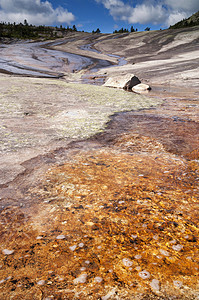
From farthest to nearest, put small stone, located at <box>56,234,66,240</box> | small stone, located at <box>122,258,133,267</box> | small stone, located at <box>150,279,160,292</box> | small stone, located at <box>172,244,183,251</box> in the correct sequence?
small stone, located at <box>56,234,66,240</box> < small stone, located at <box>172,244,183,251</box> < small stone, located at <box>122,258,133,267</box> < small stone, located at <box>150,279,160,292</box>

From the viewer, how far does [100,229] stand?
1.93 m

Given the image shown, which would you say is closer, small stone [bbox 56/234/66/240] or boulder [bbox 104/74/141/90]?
small stone [bbox 56/234/66/240]

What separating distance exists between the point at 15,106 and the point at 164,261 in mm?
5811

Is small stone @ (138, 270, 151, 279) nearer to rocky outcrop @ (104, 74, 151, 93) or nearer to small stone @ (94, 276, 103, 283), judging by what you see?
small stone @ (94, 276, 103, 283)

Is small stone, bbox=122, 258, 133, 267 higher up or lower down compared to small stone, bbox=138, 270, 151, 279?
higher up

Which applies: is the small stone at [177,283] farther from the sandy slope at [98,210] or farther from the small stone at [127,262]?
the small stone at [127,262]

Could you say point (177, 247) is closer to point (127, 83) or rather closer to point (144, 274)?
point (144, 274)

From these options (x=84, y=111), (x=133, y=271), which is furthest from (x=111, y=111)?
(x=133, y=271)

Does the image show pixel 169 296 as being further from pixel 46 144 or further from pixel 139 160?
pixel 46 144

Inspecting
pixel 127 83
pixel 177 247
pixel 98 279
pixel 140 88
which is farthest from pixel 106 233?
pixel 127 83

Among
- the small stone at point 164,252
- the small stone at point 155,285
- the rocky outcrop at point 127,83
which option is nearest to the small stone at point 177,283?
the small stone at point 155,285

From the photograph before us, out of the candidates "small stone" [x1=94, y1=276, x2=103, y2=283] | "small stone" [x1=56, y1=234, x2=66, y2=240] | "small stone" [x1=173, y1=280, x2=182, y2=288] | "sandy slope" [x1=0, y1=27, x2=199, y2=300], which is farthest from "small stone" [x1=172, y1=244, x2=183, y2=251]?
"small stone" [x1=56, y1=234, x2=66, y2=240]

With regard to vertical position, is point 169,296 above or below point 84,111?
below

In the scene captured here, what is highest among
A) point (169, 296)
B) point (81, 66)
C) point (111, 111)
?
point (81, 66)
